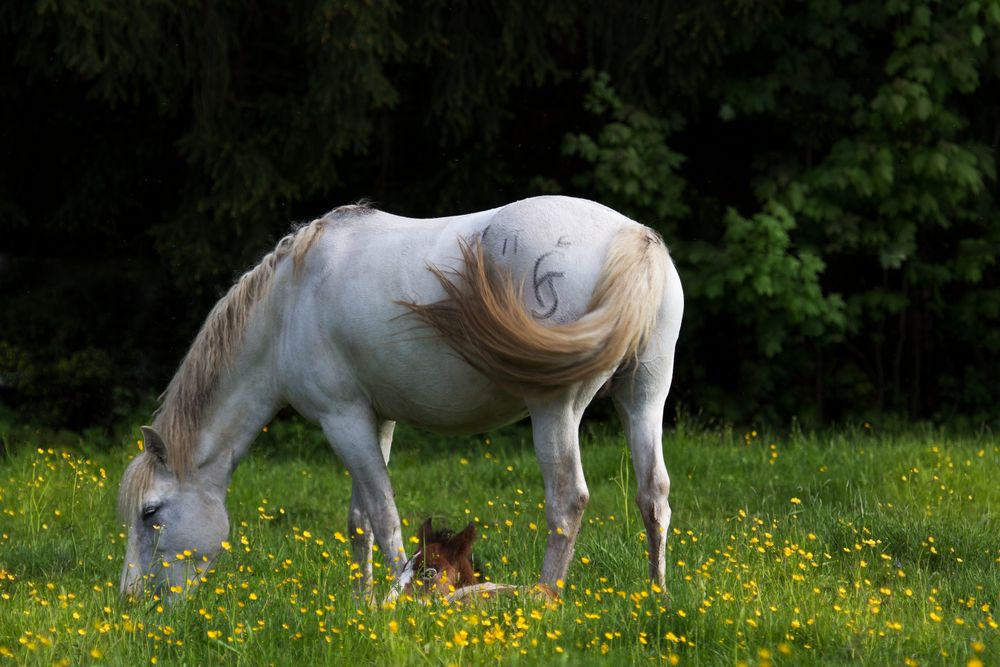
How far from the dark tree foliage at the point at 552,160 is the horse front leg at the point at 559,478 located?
5.26 m

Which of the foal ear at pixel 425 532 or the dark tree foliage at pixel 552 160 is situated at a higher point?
the dark tree foliage at pixel 552 160

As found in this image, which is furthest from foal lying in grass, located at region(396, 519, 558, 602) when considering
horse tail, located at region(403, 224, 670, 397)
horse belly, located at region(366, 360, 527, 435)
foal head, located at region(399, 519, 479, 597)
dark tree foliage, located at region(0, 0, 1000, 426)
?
dark tree foliage, located at region(0, 0, 1000, 426)

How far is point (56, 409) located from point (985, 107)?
8932 mm

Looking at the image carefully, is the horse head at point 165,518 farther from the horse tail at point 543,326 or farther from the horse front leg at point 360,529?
the horse tail at point 543,326

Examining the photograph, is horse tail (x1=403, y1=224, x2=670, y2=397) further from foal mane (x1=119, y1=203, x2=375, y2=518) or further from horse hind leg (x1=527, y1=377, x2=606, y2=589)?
foal mane (x1=119, y1=203, x2=375, y2=518)

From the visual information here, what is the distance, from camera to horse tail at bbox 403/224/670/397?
4801mm

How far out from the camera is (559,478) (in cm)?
507

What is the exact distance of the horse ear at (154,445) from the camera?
5625 mm

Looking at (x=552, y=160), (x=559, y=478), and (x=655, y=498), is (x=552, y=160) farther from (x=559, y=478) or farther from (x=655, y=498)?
(x=559, y=478)

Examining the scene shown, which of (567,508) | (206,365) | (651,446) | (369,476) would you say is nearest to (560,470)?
(567,508)

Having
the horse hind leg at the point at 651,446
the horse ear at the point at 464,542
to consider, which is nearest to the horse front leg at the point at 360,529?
the horse ear at the point at 464,542

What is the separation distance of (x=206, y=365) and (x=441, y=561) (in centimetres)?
142

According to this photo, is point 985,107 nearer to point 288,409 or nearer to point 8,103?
point 288,409

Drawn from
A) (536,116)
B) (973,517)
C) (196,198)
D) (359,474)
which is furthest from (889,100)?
(359,474)
